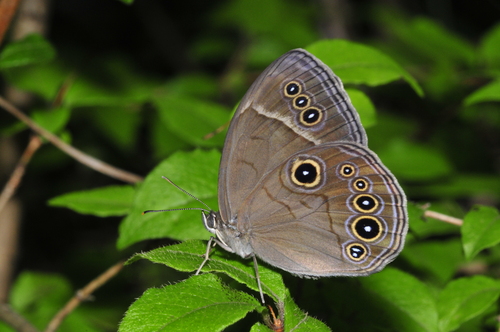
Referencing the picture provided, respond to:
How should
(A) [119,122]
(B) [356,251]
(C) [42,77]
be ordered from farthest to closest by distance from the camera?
(C) [42,77] < (A) [119,122] < (B) [356,251]

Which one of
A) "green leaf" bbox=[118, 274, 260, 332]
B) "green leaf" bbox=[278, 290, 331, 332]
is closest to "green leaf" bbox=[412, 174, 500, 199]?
"green leaf" bbox=[278, 290, 331, 332]

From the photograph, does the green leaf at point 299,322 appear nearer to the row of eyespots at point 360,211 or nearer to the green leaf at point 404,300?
the row of eyespots at point 360,211

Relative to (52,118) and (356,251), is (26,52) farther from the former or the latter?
(356,251)

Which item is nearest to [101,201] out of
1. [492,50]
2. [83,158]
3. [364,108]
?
[83,158]

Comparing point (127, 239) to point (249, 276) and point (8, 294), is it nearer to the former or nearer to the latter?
point (249, 276)

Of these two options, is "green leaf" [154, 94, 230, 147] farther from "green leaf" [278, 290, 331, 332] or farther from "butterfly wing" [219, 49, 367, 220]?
"green leaf" [278, 290, 331, 332]

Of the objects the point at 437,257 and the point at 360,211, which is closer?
the point at 360,211
